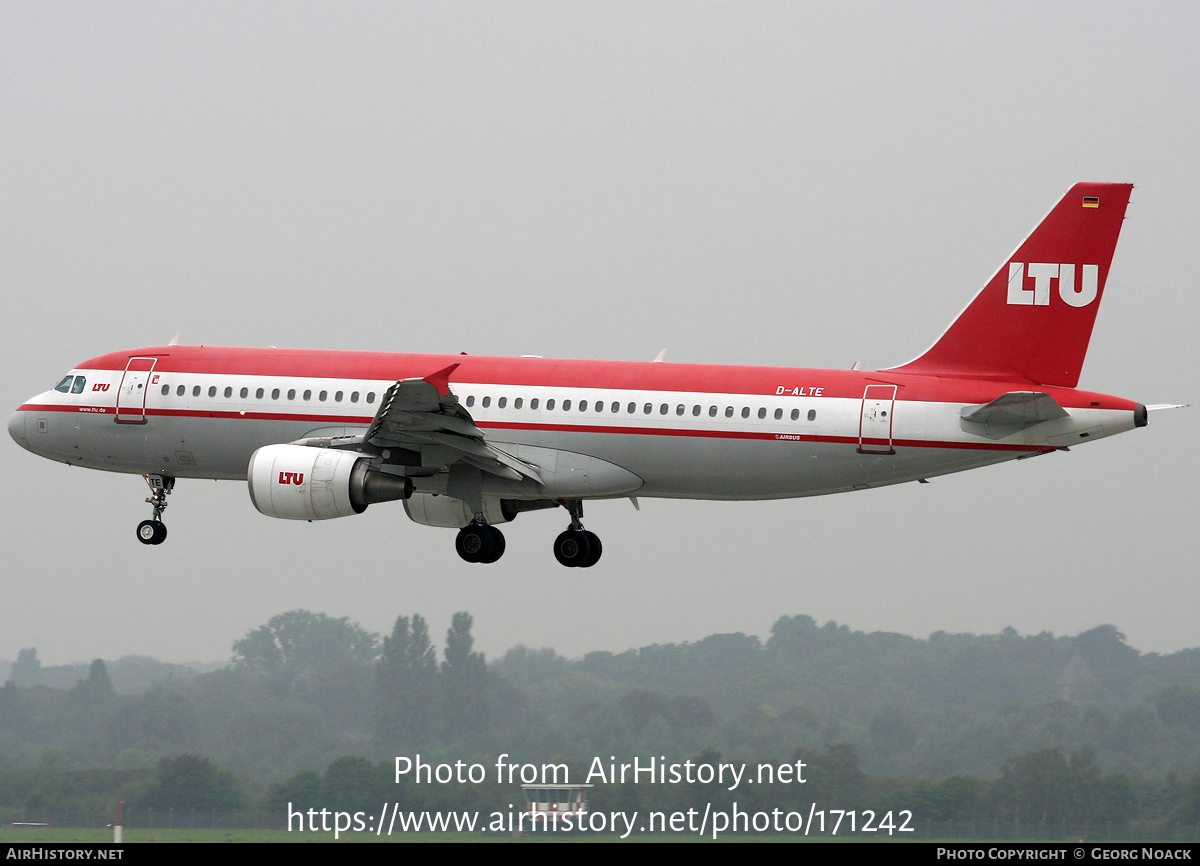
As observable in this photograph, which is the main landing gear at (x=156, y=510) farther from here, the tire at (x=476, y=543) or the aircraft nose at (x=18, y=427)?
the tire at (x=476, y=543)

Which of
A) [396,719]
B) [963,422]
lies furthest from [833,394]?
[396,719]

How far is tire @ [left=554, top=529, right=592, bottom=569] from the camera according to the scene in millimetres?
41750

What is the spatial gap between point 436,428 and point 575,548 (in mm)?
5993

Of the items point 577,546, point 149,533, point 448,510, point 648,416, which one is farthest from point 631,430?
point 149,533

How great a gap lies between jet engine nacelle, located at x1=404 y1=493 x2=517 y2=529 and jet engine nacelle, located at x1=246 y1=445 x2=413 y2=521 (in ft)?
13.6

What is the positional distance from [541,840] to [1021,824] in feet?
49.9

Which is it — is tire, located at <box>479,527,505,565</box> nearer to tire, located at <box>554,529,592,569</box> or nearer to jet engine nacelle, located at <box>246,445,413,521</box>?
tire, located at <box>554,529,592,569</box>

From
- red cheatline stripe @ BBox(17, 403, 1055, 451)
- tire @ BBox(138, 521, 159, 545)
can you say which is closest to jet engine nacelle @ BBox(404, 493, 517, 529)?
red cheatline stripe @ BBox(17, 403, 1055, 451)

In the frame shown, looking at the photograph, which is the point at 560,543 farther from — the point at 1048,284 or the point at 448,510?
the point at 1048,284

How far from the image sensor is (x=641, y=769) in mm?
52875
